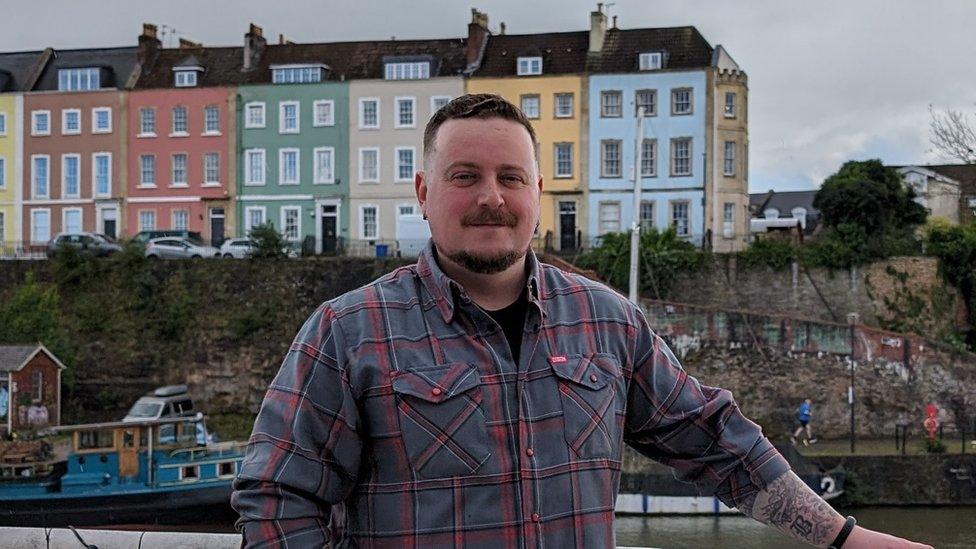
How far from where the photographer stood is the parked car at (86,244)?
3150 centimetres

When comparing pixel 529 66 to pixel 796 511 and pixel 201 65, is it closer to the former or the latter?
pixel 201 65

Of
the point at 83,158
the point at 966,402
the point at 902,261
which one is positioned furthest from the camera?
the point at 83,158

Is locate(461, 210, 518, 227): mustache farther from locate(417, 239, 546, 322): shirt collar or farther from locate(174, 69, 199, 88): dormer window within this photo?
locate(174, 69, 199, 88): dormer window

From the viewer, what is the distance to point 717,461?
97.1 inches

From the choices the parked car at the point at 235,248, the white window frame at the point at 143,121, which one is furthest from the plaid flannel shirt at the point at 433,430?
the white window frame at the point at 143,121

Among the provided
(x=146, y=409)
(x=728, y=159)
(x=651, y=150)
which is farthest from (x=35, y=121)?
(x=728, y=159)

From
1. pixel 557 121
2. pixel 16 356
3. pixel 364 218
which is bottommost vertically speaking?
pixel 16 356

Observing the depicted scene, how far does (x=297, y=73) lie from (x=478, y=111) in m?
34.4

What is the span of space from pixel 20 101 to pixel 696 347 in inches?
913

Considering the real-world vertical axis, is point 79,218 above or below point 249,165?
below

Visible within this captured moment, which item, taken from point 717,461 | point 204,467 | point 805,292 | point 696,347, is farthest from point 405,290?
point 805,292

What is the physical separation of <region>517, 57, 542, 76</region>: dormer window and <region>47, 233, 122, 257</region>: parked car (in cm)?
1219

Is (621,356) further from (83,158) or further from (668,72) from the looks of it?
(83,158)

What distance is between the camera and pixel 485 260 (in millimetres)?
2328
